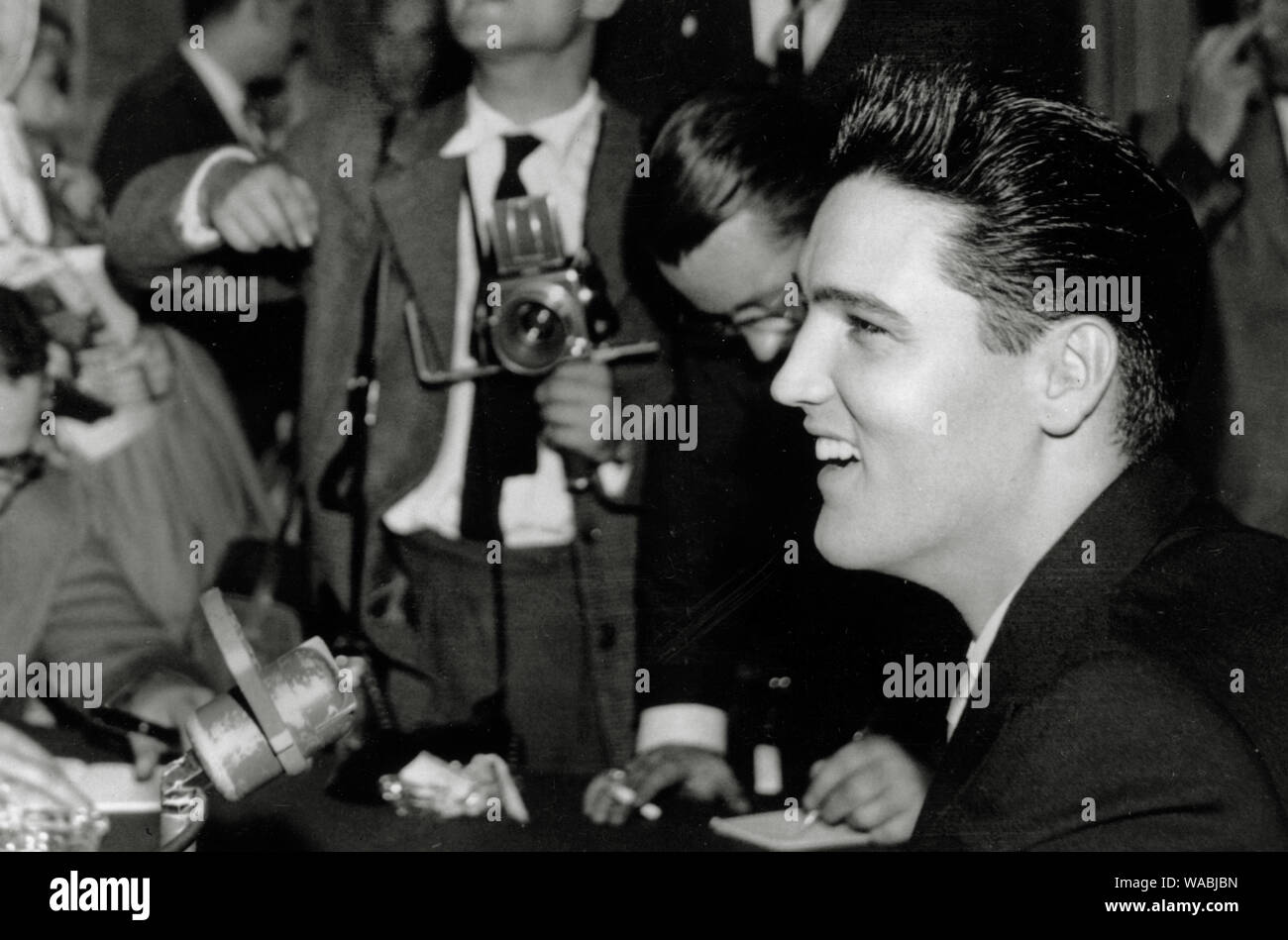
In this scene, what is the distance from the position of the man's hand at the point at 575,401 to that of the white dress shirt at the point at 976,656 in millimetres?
529

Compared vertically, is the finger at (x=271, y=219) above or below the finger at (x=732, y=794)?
above

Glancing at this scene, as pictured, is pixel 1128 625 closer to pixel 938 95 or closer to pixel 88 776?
pixel 938 95

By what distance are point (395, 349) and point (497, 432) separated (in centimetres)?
17

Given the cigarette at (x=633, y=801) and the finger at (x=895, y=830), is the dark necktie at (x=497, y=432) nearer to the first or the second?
the cigarette at (x=633, y=801)

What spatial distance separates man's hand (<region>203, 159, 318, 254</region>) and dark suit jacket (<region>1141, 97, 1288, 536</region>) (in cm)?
115

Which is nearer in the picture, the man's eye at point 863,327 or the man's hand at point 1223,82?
the man's eye at point 863,327

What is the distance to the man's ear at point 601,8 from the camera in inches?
69.4

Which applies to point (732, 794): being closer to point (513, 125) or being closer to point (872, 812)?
point (872, 812)

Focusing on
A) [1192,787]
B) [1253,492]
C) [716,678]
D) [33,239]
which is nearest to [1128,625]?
[1192,787]

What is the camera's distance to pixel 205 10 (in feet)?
5.85

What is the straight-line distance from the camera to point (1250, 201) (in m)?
1.77
